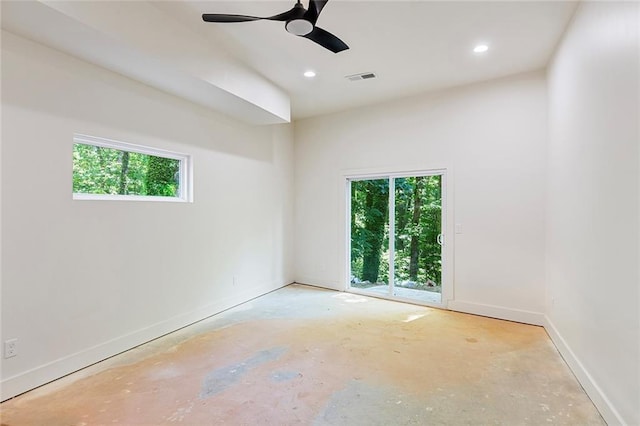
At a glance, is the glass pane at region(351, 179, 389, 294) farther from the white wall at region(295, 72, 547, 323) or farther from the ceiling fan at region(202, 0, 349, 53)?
the ceiling fan at region(202, 0, 349, 53)

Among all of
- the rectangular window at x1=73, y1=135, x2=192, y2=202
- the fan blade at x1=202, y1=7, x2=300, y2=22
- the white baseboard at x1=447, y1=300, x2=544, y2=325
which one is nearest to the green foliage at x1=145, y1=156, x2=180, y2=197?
the rectangular window at x1=73, y1=135, x2=192, y2=202

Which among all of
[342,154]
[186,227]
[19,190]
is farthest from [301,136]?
[19,190]

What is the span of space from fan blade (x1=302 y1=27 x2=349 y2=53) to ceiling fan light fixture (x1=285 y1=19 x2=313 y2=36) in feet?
0.22

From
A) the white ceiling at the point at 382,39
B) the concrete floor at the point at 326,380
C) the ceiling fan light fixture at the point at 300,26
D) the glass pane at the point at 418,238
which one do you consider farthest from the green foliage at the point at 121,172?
the glass pane at the point at 418,238

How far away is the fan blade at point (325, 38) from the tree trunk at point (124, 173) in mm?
2175

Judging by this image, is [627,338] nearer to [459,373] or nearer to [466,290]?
[459,373]

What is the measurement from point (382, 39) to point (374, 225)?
8.95ft

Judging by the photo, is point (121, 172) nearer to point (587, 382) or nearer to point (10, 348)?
point (10, 348)

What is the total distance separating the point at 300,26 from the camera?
82.3 inches

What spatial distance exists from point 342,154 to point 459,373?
139 inches

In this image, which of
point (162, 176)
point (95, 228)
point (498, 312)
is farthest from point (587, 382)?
point (162, 176)

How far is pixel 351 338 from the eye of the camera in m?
3.29

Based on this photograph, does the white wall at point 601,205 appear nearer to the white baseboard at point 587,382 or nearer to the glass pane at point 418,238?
the white baseboard at point 587,382

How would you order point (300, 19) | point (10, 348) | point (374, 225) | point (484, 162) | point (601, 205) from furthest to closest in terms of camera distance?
point (374, 225) < point (484, 162) < point (10, 348) < point (601, 205) < point (300, 19)
